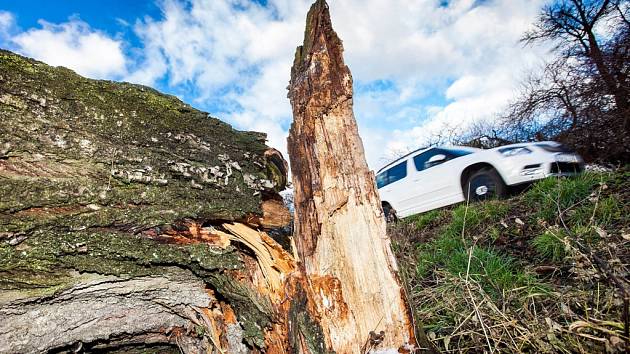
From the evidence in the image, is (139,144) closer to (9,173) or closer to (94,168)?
(94,168)

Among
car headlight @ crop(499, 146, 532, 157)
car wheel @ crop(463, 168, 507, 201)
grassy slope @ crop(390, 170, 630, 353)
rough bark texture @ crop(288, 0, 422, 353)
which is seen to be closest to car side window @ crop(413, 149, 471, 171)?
car wheel @ crop(463, 168, 507, 201)

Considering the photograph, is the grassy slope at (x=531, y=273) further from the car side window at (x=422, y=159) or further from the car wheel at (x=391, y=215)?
the car side window at (x=422, y=159)

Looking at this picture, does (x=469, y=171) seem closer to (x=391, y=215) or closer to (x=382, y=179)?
(x=391, y=215)

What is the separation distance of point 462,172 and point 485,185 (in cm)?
50

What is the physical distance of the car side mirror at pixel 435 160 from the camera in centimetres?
639

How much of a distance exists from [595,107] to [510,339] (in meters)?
4.79

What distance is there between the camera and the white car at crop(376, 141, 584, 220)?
5.03 metres

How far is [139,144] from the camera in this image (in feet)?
5.73

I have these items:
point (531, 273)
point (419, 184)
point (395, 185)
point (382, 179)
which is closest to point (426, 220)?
point (419, 184)

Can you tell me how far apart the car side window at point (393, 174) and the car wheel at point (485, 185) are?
1.57 m

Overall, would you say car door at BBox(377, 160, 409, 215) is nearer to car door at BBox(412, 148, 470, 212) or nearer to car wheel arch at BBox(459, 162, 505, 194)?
car door at BBox(412, 148, 470, 212)

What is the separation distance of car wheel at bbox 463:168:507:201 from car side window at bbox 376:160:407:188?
1.57 m

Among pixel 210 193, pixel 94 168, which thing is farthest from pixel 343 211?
pixel 94 168

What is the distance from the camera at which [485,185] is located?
5.52 m
